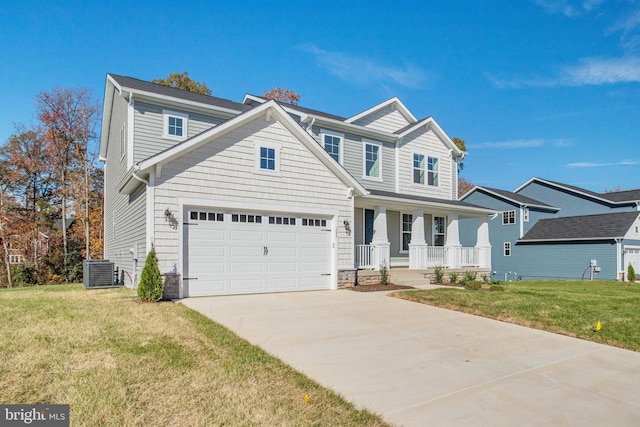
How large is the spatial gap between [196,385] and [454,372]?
283cm

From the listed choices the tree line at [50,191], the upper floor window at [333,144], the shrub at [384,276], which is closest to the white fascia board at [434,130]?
the upper floor window at [333,144]

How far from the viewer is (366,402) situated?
138 inches

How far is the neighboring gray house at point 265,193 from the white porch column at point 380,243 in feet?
0.13

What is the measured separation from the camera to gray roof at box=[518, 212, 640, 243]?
2272cm

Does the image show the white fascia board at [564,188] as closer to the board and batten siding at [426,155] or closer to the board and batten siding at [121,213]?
the board and batten siding at [426,155]

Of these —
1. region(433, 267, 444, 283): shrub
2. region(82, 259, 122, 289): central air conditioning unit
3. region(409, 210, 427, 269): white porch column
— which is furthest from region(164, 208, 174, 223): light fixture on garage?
region(433, 267, 444, 283): shrub

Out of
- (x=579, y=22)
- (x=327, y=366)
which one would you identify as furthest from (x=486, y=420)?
(x=579, y=22)

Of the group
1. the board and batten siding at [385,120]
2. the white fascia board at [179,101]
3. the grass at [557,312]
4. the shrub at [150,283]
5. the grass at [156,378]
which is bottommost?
the grass at [557,312]

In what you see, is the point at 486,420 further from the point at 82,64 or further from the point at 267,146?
the point at 82,64

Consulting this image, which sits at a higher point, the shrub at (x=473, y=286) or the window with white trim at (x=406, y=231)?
the window with white trim at (x=406, y=231)

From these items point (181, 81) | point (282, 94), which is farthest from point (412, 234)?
point (181, 81)

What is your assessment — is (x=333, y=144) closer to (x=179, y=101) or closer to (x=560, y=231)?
(x=179, y=101)

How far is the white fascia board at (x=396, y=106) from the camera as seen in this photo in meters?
16.0

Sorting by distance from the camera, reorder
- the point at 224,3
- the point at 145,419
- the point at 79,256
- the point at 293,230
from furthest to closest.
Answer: the point at 79,256
the point at 224,3
the point at 293,230
the point at 145,419
